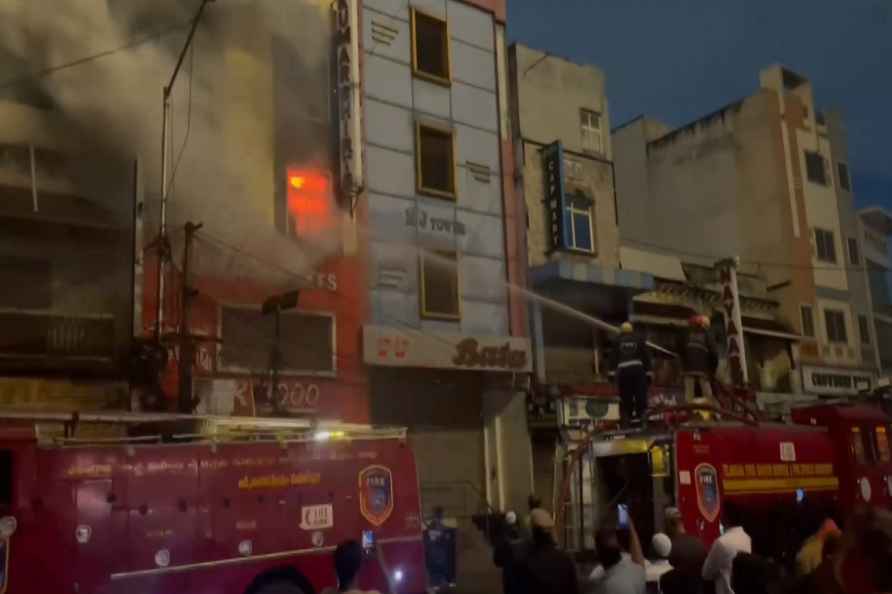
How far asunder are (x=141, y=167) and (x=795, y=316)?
22071 millimetres

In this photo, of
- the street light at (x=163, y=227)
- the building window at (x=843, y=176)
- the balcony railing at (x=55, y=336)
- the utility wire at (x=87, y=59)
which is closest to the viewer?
the balcony railing at (x=55, y=336)

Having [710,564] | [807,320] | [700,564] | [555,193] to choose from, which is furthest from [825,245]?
[710,564]

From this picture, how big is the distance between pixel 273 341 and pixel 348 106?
485 centimetres

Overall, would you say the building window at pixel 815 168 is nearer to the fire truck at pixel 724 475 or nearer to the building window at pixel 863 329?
the building window at pixel 863 329

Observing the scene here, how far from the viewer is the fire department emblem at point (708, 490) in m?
10.4

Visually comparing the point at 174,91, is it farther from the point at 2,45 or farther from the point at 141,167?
the point at 2,45

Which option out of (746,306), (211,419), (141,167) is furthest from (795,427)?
(746,306)

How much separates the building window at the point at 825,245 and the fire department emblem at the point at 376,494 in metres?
24.5

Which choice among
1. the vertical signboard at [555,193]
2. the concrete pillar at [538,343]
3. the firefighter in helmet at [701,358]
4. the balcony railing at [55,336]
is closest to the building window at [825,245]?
the vertical signboard at [555,193]

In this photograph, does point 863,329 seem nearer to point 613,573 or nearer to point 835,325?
point 835,325

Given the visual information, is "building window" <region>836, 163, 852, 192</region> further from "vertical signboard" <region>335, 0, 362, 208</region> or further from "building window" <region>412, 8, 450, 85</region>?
"vertical signboard" <region>335, 0, 362, 208</region>

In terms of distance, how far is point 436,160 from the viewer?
19641 mm

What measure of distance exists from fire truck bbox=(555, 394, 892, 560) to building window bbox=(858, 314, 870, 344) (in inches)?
811

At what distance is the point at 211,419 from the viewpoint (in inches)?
389
